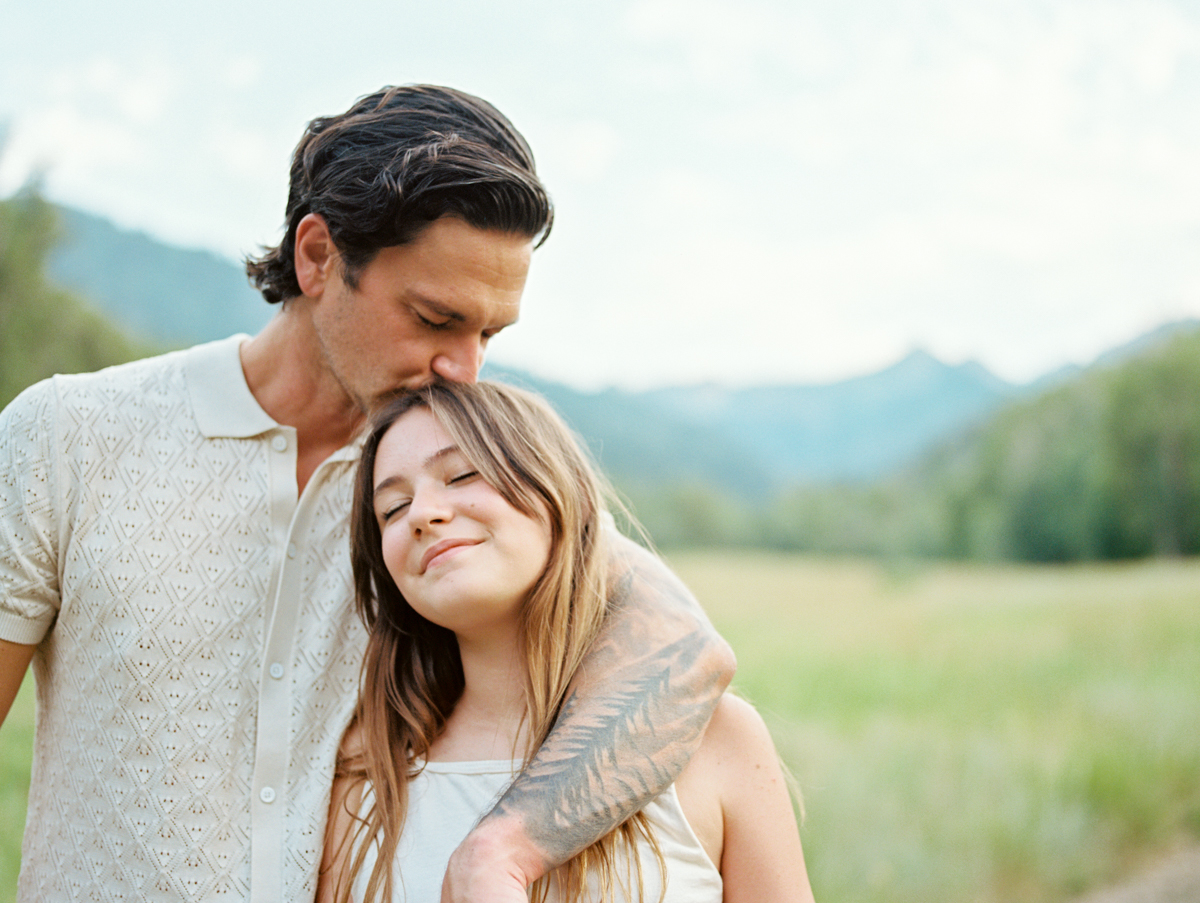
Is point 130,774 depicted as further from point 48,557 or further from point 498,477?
point 498,477

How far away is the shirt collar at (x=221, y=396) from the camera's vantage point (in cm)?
227

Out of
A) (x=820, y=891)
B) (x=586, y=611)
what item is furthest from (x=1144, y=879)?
(x=586, y=611)

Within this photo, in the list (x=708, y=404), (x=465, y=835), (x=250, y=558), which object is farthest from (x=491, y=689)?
(x=708, y=404)

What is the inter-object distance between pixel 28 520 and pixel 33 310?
39.4 feet

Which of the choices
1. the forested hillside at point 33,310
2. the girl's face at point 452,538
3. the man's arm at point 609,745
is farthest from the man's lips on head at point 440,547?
the forested hillside at point 33,310

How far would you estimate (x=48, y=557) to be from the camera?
81.1 inches

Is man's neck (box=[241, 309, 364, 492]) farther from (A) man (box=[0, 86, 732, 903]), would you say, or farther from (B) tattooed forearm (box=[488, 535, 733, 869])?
(B) tattooed forearm (box=[488, 535, 733, 869])

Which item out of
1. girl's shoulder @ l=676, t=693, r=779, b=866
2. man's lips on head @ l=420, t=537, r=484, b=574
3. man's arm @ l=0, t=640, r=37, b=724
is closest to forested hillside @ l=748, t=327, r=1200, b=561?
girl's shoulder @ l=676, t=693, r=779, b=866

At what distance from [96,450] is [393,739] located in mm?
980

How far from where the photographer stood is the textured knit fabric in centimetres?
201

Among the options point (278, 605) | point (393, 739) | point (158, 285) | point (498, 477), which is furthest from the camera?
point (158, 285)

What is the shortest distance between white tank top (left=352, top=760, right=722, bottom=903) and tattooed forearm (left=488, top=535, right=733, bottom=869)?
5.2 inches

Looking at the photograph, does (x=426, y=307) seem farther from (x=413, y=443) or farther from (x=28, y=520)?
(x=28, y=520)

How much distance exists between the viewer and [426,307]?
2.15 m
